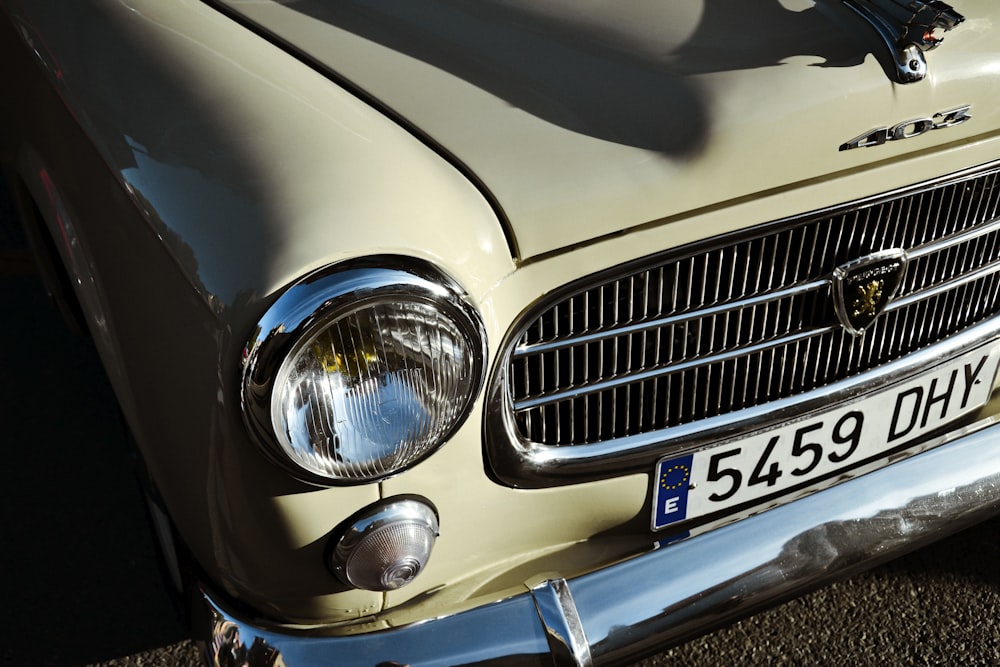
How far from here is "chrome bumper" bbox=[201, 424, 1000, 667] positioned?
1283 mm

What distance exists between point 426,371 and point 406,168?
0.26 metres

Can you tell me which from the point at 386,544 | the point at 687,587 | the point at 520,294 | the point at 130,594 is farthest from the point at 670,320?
the point at 130,594

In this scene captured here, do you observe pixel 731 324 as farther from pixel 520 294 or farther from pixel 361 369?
pixel 361 369

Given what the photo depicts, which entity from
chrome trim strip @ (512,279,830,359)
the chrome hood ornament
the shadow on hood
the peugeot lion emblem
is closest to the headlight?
chrome trim strip @ (512,279,830,359)

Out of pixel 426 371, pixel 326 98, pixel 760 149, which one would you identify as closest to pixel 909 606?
pixel 760 149

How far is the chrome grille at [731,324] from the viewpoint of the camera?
52.7 inches

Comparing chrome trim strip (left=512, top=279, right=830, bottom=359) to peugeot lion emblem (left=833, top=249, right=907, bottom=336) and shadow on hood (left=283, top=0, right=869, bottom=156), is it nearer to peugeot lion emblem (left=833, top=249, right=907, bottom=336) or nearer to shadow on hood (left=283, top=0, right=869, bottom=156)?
peugeot lion emblem (left=833, top=249, right=907, bottom=336)

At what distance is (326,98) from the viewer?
1.32 meters

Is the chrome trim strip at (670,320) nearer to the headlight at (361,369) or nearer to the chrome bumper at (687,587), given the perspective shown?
the headlight at (361,369)

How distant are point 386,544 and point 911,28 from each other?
102cm

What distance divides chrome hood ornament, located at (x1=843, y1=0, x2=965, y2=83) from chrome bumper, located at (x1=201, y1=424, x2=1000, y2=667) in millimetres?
600

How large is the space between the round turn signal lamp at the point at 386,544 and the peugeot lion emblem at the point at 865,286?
69 centimetres

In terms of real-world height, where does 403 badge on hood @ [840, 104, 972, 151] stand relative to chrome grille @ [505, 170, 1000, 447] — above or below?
above

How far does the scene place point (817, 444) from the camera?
1.55 meters
